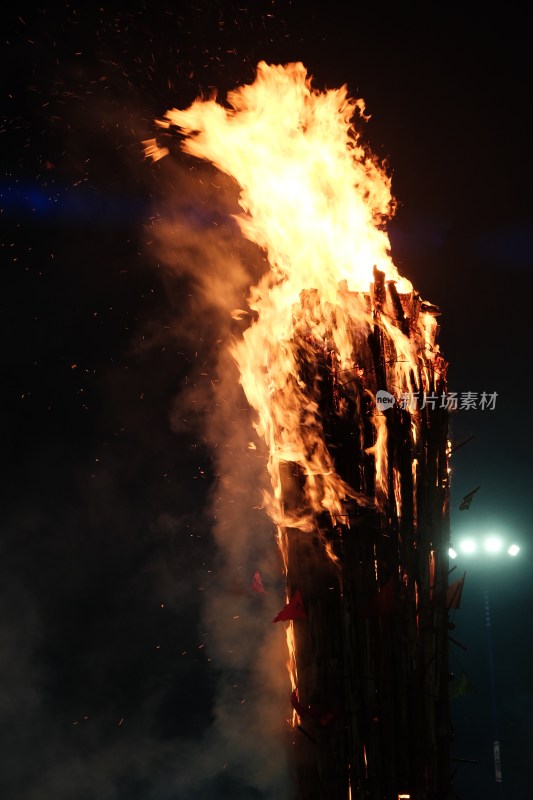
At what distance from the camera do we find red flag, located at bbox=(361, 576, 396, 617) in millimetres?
3543

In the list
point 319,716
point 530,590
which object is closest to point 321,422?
point 319,716

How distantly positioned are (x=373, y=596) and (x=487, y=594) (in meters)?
12.4

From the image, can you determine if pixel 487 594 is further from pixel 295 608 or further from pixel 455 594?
pixel 295 608

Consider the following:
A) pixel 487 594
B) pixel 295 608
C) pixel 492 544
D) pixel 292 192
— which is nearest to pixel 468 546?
pixel 492 544

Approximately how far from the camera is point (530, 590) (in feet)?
49.9

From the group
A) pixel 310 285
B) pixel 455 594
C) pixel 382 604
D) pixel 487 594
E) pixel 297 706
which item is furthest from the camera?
pixel 487 594

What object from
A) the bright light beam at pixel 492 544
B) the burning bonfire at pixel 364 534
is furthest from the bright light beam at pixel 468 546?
the burning bonfire at pixel 364 534

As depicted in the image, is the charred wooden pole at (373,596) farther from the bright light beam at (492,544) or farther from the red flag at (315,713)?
the bright light beam at (492,544)

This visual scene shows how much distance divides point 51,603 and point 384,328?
7282mm

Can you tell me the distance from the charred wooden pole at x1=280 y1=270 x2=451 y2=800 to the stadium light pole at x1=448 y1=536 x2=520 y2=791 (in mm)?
9476

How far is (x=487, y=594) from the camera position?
578 inches

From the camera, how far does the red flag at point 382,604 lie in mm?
3543

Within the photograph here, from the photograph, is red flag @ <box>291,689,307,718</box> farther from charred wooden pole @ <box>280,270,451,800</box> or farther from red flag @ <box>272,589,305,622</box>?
red flag @ <box>272,589,305,622</box>

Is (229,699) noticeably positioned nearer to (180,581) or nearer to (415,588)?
(180,581)
